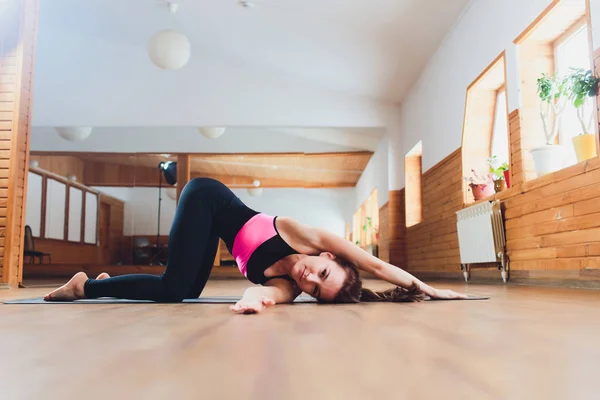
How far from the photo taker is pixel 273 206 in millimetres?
13117

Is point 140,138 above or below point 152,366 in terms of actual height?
above

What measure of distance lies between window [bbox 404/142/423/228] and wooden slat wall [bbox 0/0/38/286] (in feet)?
17.3

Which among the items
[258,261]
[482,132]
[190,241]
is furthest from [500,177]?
[190,241]

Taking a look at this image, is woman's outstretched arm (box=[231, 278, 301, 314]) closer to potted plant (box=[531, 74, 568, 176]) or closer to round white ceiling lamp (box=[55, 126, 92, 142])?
potted plant (box=[531, 74, 568, 176])

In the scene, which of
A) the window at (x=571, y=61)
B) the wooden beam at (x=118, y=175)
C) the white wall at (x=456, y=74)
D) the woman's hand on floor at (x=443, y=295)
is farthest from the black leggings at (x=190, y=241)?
the wooden beam at (x=118, y=175)

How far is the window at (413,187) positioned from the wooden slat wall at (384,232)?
557 millimetres

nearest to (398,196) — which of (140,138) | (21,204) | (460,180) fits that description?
(460,180)

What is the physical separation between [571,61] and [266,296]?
352 cm

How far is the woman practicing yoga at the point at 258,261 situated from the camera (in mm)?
2178

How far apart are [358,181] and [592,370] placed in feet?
41.9

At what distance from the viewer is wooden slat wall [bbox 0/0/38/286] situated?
4773 millimetres

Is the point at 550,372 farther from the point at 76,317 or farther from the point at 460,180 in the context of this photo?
the point at 460,180

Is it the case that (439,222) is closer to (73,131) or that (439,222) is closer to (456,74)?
(456,74)

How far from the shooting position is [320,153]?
402 inches
